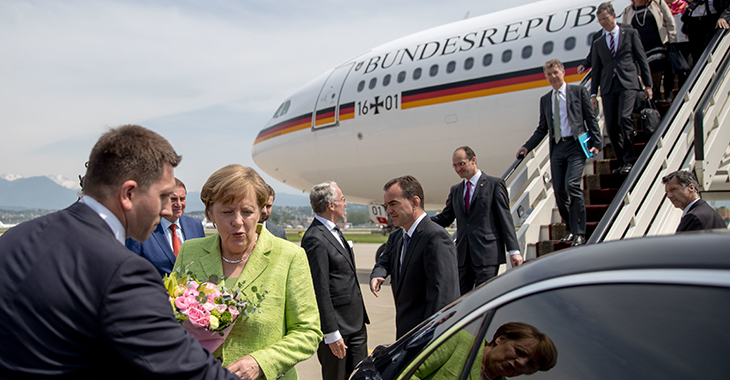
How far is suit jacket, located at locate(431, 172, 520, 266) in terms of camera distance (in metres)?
4.23

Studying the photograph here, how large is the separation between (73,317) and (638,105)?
19.5ft

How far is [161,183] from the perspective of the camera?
1323 mm

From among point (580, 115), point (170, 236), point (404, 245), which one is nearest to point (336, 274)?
point (404, 245)

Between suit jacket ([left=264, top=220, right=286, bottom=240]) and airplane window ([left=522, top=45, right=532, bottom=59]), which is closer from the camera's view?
suit jacket ([left=264, top=220, right=286, bottom=240])

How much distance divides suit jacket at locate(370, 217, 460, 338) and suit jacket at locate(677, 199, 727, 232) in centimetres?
183

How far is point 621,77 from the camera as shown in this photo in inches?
207

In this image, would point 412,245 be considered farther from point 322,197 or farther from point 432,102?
point 432,102

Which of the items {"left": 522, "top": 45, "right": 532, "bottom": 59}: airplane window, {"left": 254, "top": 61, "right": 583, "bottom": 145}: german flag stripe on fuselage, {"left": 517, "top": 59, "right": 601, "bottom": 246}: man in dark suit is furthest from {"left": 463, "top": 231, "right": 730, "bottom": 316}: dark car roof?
{"left": 522, "top": 45, "right": 532, "bottom": 59}: airplane window

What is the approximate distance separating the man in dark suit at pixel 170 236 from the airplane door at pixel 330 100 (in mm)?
7296

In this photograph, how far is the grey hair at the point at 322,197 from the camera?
3.47m

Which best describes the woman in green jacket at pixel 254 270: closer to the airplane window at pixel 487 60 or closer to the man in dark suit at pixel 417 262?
the man in dark suit at pixel 417 262

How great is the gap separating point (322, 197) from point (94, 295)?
2.42m

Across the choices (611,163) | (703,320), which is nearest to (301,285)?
(703,320)

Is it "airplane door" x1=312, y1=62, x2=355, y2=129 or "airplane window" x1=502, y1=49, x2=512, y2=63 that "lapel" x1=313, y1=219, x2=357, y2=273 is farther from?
"airplane door" x1=312, y1=62, x2=355, y2=129
